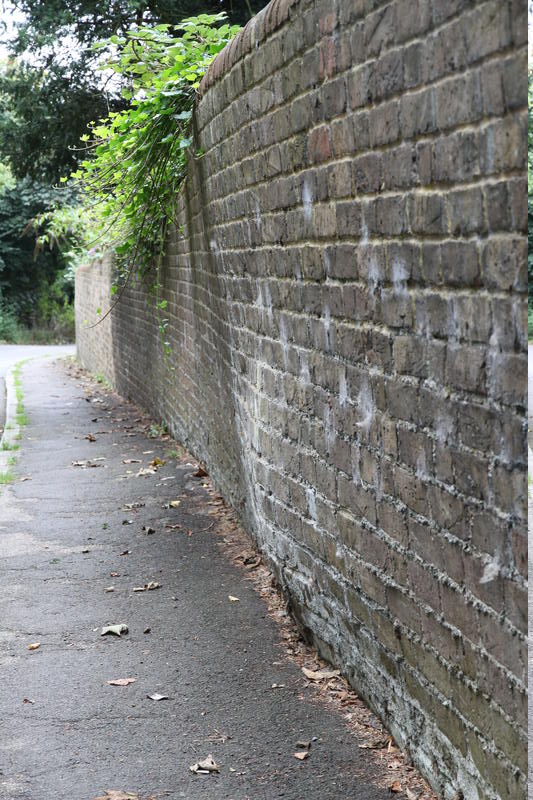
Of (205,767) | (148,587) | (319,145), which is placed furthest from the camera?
(148,587)

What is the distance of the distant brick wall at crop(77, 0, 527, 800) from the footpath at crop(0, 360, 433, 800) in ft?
0.79

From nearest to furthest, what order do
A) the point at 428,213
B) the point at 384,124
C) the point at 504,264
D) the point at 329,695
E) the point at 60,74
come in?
the point at 504,264
the point at 428,213
the point at 384,124
the point at 329,695
the point at 60,74

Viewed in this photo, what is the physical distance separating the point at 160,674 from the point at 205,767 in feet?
3.12

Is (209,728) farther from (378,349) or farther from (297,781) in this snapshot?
(378,349)

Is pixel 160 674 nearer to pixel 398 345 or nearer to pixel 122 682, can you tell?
pixel 122 682

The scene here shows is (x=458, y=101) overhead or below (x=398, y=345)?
overhead

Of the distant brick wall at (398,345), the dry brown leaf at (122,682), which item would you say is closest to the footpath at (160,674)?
the dry brown leaf at (122,682)

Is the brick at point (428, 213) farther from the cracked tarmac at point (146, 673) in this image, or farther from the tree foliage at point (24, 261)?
the tree foliage at point (24, 261)

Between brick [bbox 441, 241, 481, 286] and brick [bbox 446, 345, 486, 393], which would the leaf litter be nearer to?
brick [bbox 446, 345, 486, 393]

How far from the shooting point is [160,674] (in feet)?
14.9

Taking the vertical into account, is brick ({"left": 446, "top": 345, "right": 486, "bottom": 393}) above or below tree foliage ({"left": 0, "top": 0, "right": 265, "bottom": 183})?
below

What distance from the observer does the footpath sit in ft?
11.7

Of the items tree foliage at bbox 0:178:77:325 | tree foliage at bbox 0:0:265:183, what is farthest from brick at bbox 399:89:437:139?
tree foliage at bbox 0:178:77:325

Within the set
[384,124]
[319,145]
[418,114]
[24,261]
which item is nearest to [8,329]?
[24,261]
